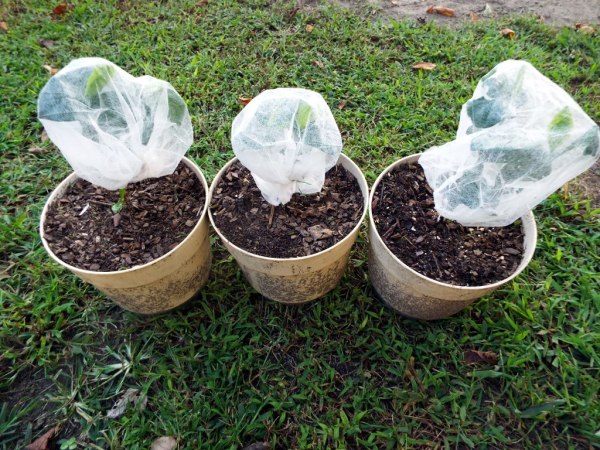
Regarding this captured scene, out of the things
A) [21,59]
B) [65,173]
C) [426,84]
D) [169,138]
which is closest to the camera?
[169,138]

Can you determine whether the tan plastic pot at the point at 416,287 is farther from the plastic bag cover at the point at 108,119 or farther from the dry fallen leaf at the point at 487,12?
the dry fallen leaf at the point at 487,12

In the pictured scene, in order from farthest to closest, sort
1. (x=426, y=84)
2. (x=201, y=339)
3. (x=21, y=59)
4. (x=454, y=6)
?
1. (x=454, y=6)
2. (x=21, y=59)
3. (x=426, y=84)
4. (x=201, y=339)

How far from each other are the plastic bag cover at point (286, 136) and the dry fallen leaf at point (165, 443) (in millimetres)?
979

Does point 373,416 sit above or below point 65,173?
below

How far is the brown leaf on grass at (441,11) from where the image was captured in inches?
121

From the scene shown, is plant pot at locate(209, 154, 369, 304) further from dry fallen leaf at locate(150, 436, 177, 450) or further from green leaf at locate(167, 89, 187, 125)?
dry fallen leaf at locate(150, 436, 177, 450)

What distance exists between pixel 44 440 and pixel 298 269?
3.51ft

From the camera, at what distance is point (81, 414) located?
1588mm

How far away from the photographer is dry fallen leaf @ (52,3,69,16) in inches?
123

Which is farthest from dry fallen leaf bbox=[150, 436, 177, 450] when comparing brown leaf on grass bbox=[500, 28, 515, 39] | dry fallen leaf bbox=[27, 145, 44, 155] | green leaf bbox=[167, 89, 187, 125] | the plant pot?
brown leaf on grass bbox=[500, 28, 515, 39]

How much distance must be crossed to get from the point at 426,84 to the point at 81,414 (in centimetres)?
242

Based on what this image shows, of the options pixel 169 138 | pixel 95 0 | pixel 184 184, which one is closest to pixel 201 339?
pixel 184 184

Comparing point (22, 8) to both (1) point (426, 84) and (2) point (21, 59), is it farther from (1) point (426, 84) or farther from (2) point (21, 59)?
(1) point (426, 84)

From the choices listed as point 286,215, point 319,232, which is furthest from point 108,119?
point 319,232
